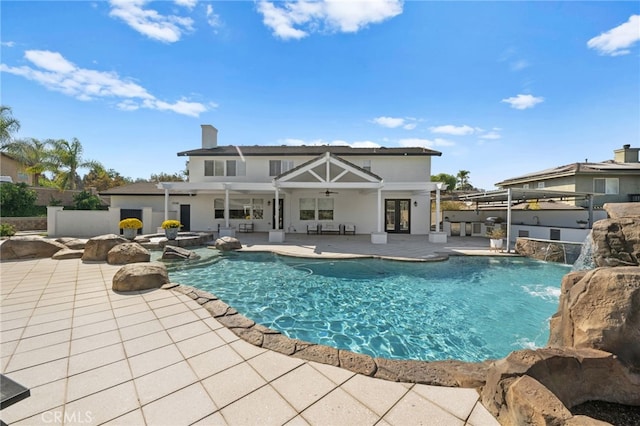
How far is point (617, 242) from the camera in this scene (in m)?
3.93

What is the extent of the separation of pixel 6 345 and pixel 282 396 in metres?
3.72

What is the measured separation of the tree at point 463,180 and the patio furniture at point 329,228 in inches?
A: 1101

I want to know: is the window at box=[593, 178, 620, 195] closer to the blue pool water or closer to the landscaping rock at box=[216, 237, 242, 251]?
the blue pool water

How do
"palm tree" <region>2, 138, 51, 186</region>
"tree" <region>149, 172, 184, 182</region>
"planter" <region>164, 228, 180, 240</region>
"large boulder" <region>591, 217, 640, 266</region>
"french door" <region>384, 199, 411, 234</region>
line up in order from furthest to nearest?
"tree" <region>149, 172, 184, 182</region> → "palm tree" <region>2, 138, 51, 186</region> → "french door" <region>384, 199, 411, 234</region> → "planter" <region>164, 228, 180, 240</region> → "large boulder" <region>591, 217, 640, 266</region>

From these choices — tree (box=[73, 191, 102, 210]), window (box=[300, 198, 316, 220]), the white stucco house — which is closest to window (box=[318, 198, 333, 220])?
the white stucco house

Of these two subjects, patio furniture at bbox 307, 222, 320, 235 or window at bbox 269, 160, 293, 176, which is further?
window at bbox 269, 160, 293, 176

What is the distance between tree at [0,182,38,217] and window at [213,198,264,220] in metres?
13.4

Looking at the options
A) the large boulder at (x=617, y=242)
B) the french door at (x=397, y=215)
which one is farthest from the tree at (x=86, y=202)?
the large boulder at (x=617, y=242)

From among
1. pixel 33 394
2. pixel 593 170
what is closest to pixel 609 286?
pixel 33 394

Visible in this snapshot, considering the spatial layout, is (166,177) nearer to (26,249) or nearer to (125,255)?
(26,249)

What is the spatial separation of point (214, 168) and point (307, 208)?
275 inches

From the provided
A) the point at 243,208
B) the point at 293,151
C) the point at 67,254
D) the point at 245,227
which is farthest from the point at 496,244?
the point at 67,254

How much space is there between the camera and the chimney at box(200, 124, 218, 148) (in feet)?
58.5

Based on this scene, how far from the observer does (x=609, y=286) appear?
2.48 metres
